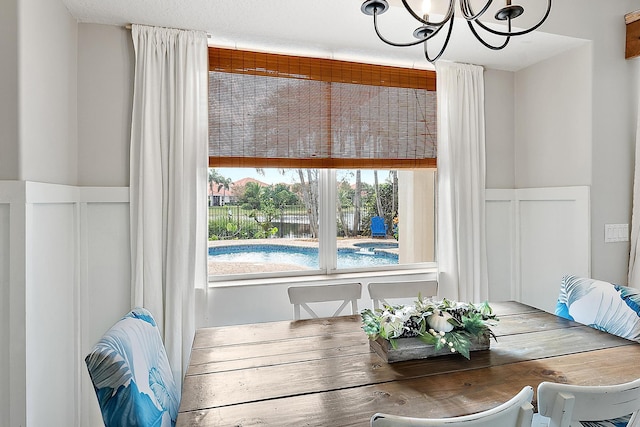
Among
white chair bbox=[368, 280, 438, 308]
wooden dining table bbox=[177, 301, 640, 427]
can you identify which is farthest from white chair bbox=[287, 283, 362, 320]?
wooden dining table bbox=[177, 301, 640, 427]

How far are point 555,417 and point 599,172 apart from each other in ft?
7.05

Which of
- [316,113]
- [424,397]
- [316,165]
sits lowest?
[424,397]

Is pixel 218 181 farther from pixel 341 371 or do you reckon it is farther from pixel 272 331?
pixel 341 371

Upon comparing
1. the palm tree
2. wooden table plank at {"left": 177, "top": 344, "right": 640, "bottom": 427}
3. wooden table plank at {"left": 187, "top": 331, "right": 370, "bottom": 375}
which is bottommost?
wooden table plank at {"left": 177, "top": 344, "right": 640, "bottom": 427}

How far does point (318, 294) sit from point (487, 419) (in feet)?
4.36

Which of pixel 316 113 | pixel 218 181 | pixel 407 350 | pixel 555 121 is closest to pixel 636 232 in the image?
pixel 555 121

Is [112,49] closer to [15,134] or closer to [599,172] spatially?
[15,134]

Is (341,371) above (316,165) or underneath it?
underneath

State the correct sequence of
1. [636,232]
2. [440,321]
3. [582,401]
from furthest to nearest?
[636,232] < [440,321] < [582,401]

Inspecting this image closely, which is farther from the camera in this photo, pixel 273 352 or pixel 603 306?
pixel 603 306

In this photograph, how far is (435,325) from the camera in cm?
147

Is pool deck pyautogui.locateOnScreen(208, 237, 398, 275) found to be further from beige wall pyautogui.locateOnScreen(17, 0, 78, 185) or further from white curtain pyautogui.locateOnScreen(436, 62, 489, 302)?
beige wall pyautogui.locateOnScreen(17, 0, 78, 185)

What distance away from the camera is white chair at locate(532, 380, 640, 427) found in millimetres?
962

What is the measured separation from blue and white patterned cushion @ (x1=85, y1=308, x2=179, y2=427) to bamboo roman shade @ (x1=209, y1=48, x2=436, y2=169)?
1.38 meters
